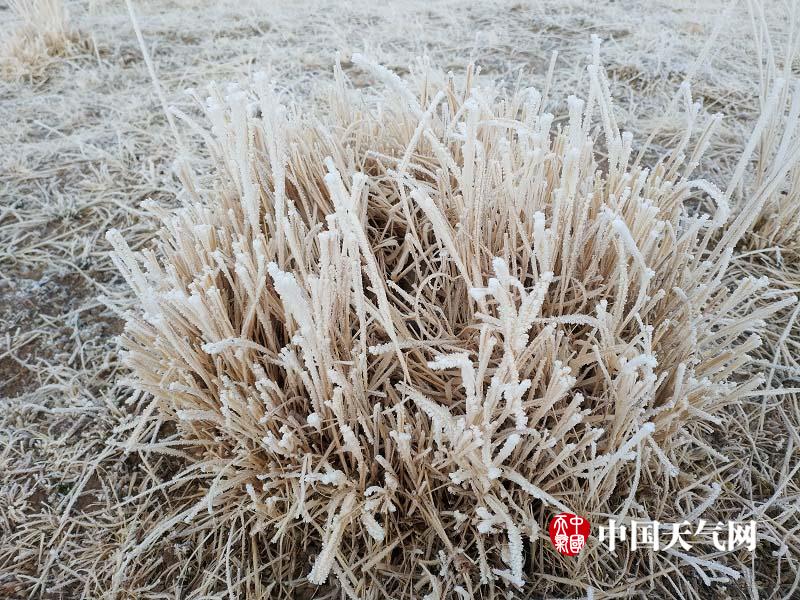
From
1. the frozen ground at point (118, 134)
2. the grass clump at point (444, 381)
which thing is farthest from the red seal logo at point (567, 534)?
the frozen ground at point (118, 134)

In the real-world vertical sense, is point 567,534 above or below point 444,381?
below

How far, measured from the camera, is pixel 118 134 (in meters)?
1.84

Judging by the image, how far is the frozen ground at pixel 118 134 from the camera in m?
0.97

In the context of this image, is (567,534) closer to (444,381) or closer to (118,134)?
(444,381)

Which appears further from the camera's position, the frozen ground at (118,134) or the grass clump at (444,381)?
the frozen ground at (118,134)

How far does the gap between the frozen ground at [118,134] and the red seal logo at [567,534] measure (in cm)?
26

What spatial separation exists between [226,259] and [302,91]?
134 cm

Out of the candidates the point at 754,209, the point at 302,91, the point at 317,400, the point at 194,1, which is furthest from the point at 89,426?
the point at 194,1

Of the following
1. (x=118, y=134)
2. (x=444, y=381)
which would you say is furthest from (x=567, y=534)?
(x=118, y=134)

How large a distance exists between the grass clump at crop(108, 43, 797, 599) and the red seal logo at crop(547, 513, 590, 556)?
22mm

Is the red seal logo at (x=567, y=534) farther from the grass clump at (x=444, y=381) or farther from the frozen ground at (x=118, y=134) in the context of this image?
the frozen ground at (x=118, y=134)

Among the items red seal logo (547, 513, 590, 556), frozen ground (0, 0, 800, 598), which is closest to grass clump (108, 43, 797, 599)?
red seal logo (547, 513, 590, 556)

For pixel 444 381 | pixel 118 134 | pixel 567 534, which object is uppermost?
pixel 118 134

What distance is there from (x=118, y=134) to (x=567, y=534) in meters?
1.86
